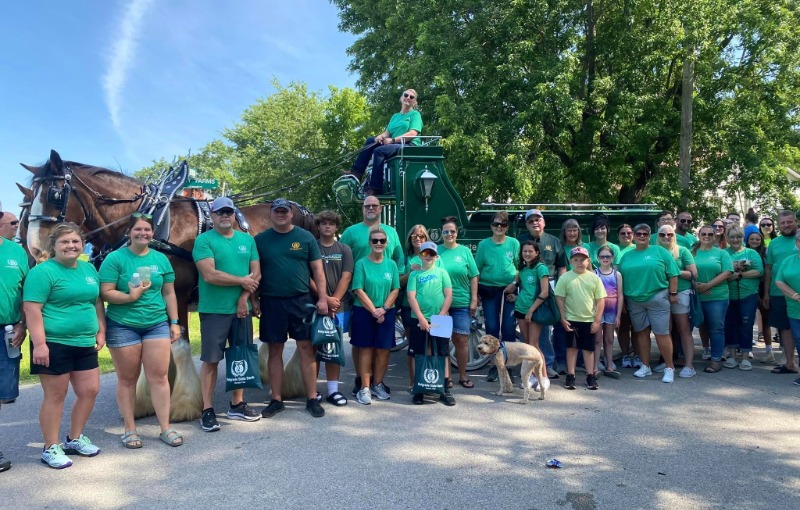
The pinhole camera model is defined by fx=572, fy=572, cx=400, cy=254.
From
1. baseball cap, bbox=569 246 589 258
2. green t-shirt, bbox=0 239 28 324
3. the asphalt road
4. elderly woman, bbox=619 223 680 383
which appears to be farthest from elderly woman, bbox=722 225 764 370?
green t-shirt, bbox=0 239 28 324

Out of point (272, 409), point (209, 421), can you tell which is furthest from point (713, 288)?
point (209, 421)

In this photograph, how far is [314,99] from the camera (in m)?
33.4

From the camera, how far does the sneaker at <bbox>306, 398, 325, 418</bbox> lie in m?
5.17

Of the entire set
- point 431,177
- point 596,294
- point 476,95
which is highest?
point 476,95

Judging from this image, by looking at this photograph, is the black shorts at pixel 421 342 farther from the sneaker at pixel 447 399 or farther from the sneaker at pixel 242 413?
the sneaker at pixel 242 413

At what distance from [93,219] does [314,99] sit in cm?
2945

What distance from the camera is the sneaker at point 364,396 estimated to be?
18.2 ft

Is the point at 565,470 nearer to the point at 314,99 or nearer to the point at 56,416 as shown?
the point at 56,416

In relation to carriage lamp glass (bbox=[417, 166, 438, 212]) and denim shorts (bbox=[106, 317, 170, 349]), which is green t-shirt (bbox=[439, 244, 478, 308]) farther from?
denim shorts (bbox=[106, 317, 170, 349])

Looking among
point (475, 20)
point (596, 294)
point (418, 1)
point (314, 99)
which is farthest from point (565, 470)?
point (314, 99)

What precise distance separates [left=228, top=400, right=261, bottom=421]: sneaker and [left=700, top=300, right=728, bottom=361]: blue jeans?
208 inches

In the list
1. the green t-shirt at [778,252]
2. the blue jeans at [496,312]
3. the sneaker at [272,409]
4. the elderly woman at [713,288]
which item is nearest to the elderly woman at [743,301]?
the green t-shirt at [778,252]

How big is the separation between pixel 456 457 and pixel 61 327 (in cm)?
293

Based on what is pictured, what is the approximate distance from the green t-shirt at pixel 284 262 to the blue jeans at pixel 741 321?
17.4 feet
